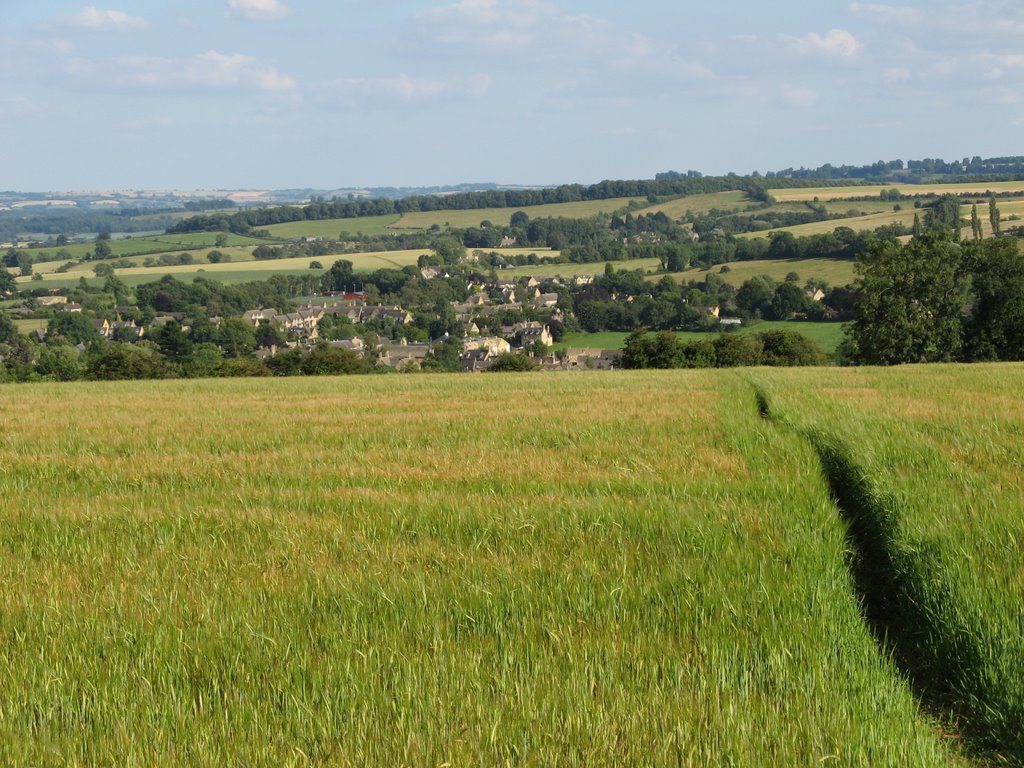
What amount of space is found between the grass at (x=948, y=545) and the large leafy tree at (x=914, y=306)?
41.4 meters

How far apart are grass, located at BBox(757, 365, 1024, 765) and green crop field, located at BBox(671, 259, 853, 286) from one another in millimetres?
94457

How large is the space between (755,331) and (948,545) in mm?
75660

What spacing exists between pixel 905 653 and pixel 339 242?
196 meters

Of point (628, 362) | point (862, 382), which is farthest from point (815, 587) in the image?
point (628, 362)

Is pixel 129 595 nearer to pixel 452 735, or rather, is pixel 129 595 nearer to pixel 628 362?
pixel 452 735

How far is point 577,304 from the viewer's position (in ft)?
392

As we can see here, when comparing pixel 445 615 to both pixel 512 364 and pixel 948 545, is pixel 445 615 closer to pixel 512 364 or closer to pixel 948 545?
pixel 948 545

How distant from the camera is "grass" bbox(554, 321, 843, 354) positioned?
7815cm

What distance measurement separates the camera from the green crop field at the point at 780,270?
109 meters

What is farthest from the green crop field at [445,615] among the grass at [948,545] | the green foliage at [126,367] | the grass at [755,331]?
the grass at [755,331]

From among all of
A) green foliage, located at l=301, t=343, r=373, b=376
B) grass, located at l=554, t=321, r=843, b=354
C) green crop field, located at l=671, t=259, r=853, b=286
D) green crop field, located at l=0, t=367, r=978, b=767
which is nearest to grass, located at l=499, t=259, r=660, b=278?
green crop field, located at l=671, t=259, r=853, b=286

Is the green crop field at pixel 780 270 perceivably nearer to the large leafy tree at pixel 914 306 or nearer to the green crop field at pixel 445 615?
the large leafy tree at pixel 914 306

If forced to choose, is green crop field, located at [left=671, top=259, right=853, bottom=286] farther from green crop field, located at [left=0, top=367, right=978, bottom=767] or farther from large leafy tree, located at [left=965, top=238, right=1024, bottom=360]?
green crop field, located at [left=0, top=367, right=978, bottom=767]

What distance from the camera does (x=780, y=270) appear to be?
11888 centimetres
